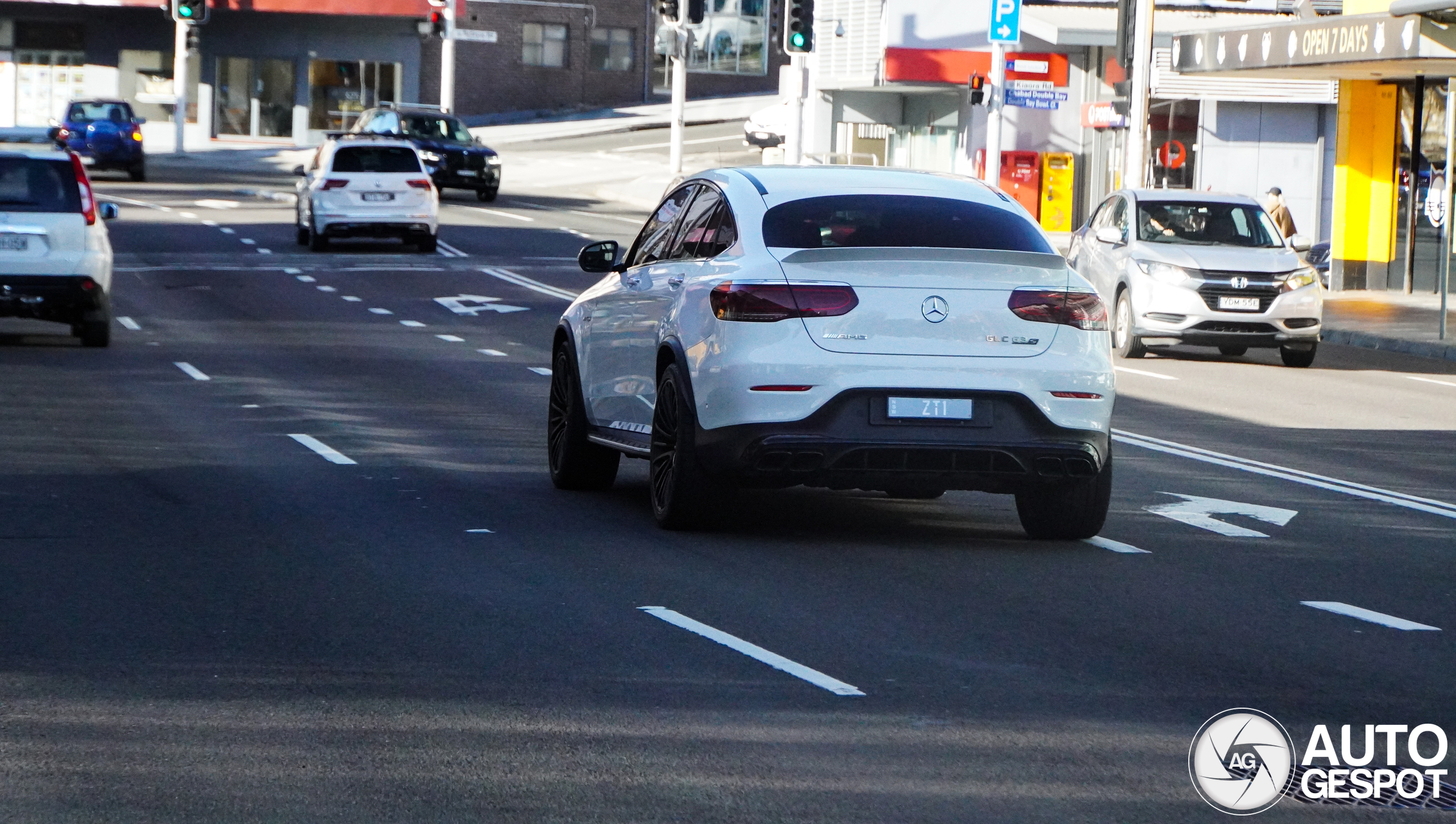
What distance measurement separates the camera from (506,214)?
44.4m

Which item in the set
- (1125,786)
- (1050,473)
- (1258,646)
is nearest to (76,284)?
(1050,473)

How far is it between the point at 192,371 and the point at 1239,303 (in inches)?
396

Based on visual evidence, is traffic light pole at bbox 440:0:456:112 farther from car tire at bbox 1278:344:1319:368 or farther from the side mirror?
the side mirror

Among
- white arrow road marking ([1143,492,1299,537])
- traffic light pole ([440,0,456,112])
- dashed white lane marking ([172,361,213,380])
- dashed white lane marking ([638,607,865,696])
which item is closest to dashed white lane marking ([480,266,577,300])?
dashed white lane marking ([172,361,213,380])

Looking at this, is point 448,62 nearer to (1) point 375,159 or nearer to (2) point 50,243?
(1) point 375,159

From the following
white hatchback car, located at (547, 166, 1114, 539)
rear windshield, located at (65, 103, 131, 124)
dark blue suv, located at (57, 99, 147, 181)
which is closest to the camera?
white hatchback car, located at (547, 166, 1114, 539)

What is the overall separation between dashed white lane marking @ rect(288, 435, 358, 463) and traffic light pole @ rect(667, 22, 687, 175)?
38.3m

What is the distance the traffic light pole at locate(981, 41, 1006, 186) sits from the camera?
124ft

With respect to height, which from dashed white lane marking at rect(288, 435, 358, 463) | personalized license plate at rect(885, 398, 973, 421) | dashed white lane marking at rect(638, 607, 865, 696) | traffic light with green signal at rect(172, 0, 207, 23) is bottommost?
dashed white lane marking at rect(288, 435, 358, 463)

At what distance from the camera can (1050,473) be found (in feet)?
31.5

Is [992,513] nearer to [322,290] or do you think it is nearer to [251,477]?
[251,477]

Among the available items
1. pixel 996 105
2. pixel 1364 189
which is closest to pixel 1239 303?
pixel 1364 189

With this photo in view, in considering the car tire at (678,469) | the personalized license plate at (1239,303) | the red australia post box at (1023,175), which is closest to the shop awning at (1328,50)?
the personalized license plate at (1239,303)

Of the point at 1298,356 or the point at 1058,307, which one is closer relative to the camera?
the point at 1058,307
